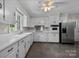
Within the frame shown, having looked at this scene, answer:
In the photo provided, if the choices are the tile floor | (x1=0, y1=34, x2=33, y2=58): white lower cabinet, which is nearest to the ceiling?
(x1=0, y1=34, x2=33, y2=58): white lower cabinet

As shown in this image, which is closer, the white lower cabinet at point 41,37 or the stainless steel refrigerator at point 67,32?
the stainless steel refrigerator at point 67,32

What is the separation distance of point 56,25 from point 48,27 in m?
0.84

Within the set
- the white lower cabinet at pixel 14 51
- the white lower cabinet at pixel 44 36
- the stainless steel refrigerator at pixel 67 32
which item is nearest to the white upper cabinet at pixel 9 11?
the white lower cabinet at pixel 14 51

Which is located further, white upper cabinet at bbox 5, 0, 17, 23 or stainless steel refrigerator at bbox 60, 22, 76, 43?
stainless steel refrigerator at bbox 60, 22, 76, 43

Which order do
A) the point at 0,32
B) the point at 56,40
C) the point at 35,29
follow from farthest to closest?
the point at 35,29
the point at 56,40
the point at 0,32

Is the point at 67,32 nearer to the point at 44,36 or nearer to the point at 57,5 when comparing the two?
the point at 44,36

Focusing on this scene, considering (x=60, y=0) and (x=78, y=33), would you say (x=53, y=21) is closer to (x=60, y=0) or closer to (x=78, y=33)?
(x=78, y=33)

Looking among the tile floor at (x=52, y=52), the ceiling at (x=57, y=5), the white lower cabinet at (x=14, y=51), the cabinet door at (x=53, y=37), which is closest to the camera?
the white lower cabinet at (x=14, y=51)

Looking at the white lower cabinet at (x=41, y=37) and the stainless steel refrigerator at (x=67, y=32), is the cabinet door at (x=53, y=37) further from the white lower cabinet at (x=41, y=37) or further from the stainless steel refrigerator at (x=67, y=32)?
the stainless steel refrigerator at (x=67, y=32)

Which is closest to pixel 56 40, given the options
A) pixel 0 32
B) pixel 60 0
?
pixel 60 0

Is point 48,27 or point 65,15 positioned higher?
point 65,15

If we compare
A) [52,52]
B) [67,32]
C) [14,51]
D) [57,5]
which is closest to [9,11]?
[14,51]

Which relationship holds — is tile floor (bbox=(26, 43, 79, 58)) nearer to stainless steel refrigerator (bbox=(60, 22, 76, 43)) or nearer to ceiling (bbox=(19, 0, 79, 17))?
stainless steel refrigerator (bbox=(60, 22, 76, 43))

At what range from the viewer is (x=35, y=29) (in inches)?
277
